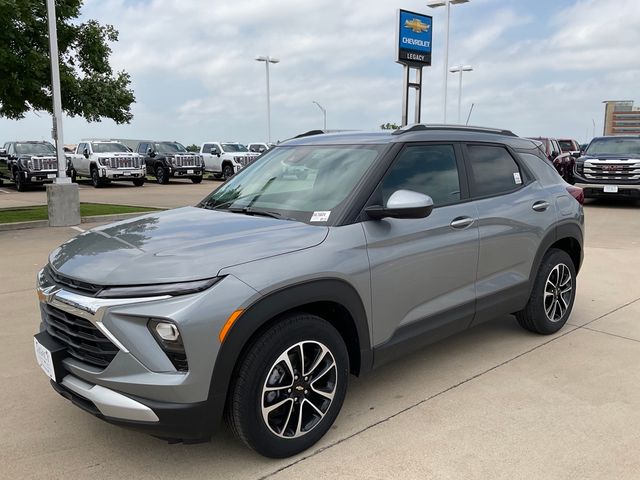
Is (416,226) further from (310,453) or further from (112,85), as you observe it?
(112,85)

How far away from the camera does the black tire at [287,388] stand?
2602 millimetres

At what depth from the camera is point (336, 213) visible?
3.12m

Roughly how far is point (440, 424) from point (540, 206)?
2.08 meters

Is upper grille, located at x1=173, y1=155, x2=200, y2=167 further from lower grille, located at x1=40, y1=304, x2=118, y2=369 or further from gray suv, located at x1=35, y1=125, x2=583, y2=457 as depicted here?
lower grille, located at x1=40, y1=304, x2=118, y2=369

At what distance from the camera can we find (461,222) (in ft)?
12.1

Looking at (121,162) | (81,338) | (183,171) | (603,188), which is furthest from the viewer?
(183,171)

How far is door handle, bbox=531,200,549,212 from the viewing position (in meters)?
4.37

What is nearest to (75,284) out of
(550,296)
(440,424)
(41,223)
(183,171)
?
(440,424)

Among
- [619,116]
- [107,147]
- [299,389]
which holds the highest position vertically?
[619,116]

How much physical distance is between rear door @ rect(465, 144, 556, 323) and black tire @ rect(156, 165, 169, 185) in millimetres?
23360

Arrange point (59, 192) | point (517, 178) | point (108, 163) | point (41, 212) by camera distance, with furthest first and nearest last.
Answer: point (108, 163)
point (41, 212)
point (59, 192)
point (517, 178)

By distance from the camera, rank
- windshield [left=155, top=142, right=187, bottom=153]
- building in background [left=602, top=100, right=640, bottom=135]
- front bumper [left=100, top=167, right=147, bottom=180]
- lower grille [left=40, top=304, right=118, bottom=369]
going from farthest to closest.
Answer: building in background [left=602, top=100, right=640, bottom=135]
windshield [left=155, top=142, right=187, bottom=153]
front bumper [left=100, top=167, right=147, bottom=180]
lower grille [left=40, top=304, right=118, bottom=369]

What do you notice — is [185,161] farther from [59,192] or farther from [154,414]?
[154,414]

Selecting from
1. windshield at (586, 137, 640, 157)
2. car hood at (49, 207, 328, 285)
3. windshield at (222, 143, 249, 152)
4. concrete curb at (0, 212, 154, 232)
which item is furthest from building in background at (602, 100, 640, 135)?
car hood at (49, 207, 328, 285)
